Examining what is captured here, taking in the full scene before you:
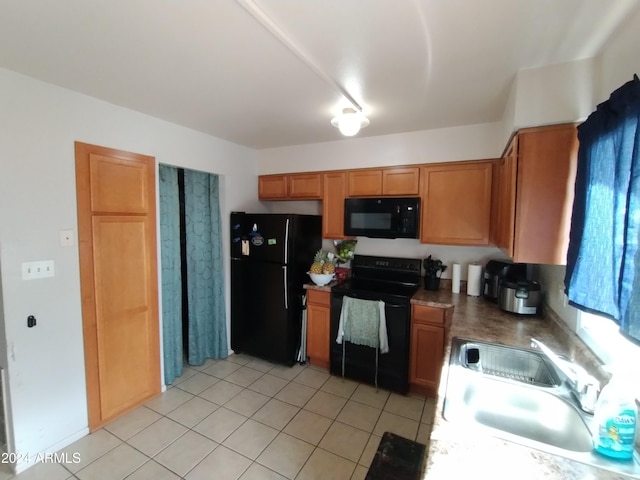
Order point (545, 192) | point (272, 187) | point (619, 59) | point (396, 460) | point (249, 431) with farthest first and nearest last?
point (272, 187), point (249, 431), point (396, 460), point (545, 192), point (619, 59)

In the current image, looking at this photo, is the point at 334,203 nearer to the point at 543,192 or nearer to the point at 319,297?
the point at 319,297

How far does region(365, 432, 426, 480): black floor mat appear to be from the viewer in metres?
1.55

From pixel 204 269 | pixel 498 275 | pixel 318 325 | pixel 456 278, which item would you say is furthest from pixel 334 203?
pixel 498 275

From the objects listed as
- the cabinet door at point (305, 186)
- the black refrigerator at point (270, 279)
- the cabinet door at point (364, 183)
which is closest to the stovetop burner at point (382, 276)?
the black refrigerator at point (270, 279)

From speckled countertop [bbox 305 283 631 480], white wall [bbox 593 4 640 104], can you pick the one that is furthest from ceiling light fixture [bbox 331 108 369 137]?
speckled countertop [bbox 305 283 631 480]

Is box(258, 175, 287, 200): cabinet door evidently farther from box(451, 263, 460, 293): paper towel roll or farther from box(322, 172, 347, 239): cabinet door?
box(451, 263, 460, 293): paper towel roll

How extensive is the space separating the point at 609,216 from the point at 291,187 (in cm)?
273

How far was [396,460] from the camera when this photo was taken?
166 cm

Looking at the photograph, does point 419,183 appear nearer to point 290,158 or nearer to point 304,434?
point 290,158

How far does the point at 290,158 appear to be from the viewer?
335 centimetres

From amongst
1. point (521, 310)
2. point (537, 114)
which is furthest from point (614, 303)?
point (521, 310)

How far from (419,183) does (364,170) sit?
0.56 meters

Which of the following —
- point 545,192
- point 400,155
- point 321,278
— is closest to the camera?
point 545,192

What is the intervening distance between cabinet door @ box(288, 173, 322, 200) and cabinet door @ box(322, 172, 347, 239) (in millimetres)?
80
